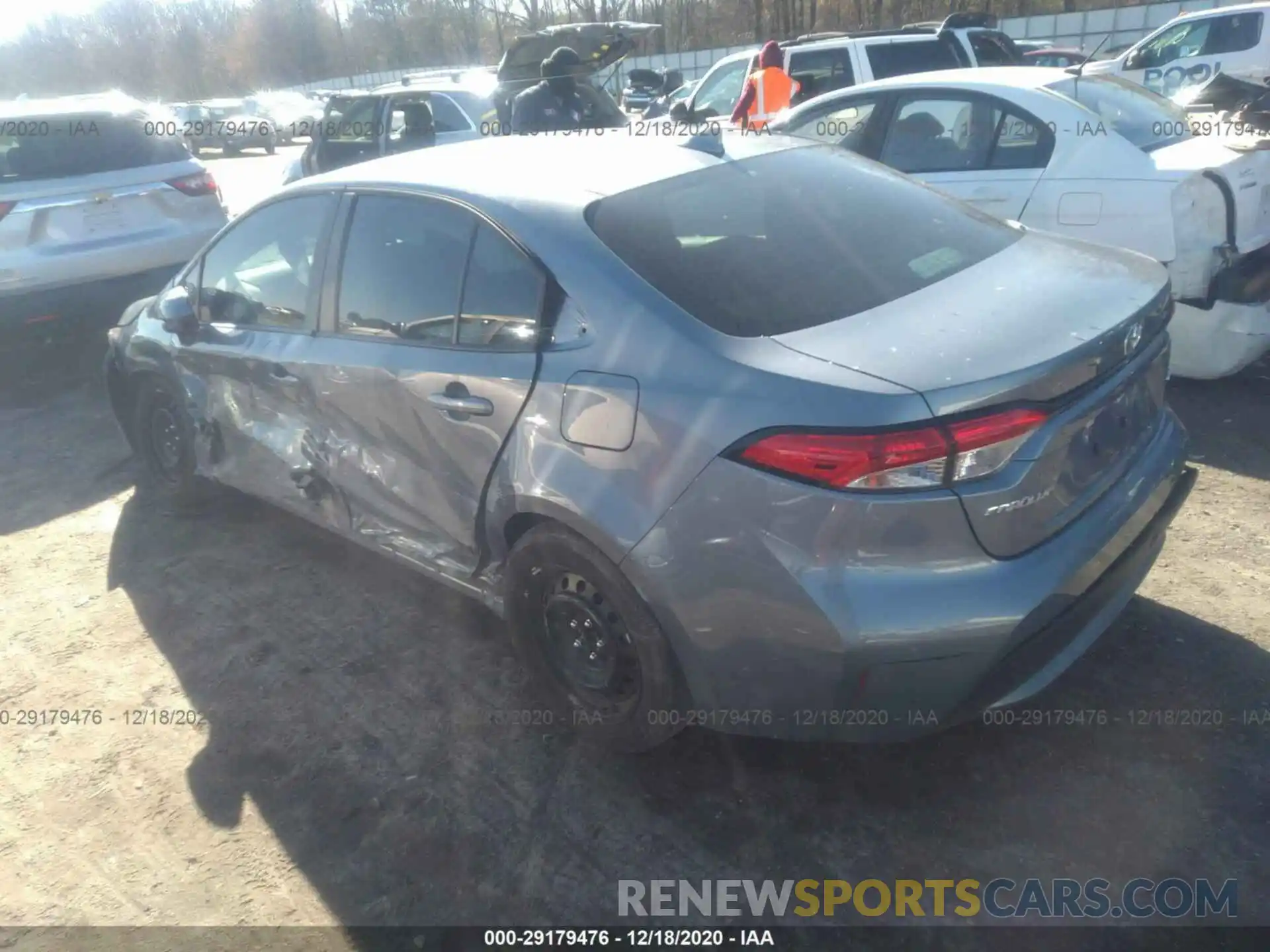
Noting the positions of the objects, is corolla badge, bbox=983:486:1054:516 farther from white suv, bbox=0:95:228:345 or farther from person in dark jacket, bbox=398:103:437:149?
person in dark jacket, bbox=398:103:437:149

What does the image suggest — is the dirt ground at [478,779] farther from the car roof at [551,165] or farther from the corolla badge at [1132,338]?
the car roof at [551,165]

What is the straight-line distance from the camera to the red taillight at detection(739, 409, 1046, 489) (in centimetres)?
216

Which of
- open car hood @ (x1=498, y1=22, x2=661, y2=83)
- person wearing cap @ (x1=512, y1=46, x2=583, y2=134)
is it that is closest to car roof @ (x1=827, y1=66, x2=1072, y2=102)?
person wearing cap @ (x1=512, y1=46, x2=583, y2=134)

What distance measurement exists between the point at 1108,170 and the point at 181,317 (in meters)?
4.46

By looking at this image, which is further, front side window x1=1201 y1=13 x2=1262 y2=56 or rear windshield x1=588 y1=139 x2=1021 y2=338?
front side window x1=1201 y1=13 x2=1262 y2=56

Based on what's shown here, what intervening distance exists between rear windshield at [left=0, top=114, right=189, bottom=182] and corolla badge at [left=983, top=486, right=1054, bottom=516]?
6.60m

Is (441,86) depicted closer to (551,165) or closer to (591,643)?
(551,165)

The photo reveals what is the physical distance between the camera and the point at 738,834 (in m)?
2.66

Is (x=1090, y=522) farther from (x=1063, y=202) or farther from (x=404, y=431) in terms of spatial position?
(x=1063, y=202)

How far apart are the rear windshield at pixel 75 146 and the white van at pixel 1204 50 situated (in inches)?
509

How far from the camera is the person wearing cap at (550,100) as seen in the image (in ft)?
25.5

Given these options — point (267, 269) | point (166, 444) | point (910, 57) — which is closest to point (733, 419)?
point (267, 269)

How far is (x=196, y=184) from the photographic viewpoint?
7129mm

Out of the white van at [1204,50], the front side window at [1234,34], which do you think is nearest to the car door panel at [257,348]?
the white van at [1204,50]
